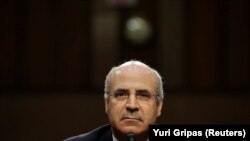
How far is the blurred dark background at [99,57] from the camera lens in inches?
201

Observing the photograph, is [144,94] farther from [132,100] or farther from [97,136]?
[97,136]

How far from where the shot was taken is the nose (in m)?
2.28

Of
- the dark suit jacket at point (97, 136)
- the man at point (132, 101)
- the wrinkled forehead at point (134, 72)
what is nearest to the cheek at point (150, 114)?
the man at point (132, 101)

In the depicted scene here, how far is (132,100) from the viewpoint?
232 centimetres

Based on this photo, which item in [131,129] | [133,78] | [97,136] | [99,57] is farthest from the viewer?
[99,57]

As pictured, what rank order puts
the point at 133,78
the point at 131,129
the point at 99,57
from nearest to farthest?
the point at 131,129 → the point at 133,78 → the point at 99,57

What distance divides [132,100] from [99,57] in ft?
9.24

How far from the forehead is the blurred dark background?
8.60 ft

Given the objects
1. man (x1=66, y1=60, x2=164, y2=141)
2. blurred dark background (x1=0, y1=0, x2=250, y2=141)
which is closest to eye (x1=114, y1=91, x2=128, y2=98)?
man (x1=66, y1=60, x2=164, y2=141)

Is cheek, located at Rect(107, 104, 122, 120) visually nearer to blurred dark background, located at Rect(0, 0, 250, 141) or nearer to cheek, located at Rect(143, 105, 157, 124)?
cheek, located at Rect(143, 105, 157, 124)

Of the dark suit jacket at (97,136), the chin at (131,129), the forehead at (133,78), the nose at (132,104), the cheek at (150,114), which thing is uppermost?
the forehead at (133,78)

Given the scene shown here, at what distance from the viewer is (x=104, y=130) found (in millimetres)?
2598

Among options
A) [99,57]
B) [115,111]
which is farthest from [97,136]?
[99,57]

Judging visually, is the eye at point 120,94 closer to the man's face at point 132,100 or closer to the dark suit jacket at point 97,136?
the man's face at point 132,100
